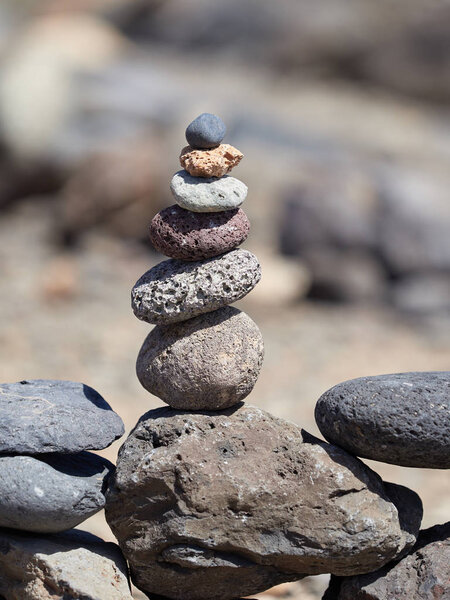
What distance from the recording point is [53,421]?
12.3 feet

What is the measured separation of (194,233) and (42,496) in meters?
1.36

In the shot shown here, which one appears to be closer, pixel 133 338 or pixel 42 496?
pixel 42 496

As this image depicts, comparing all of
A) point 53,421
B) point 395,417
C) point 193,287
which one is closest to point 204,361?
point 193,287

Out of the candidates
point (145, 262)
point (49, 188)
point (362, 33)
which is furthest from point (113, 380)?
point (362, 33)

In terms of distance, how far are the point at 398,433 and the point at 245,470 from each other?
2.35 ft

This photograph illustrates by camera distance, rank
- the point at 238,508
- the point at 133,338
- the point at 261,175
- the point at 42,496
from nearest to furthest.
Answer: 1. the point at 42,496
2. the point at 238,508
3. the point at 133,338
4. the point at 261,175

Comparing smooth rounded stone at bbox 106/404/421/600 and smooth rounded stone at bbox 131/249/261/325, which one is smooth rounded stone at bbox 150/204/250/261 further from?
smooth rounded stone at bbox 106/404/421/600

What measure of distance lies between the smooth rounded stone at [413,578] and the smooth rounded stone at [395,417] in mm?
458

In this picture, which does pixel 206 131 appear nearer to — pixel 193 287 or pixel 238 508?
pixel 193 287

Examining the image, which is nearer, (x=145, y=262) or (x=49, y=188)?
(x=145, y=262)

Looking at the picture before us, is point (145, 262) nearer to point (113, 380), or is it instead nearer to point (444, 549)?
point (113, 380)

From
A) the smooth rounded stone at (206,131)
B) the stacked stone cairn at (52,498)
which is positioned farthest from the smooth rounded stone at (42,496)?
the smooth rounded stone at (206,131)

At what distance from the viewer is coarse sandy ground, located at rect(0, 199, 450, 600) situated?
8.01 m

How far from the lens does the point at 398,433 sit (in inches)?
144
